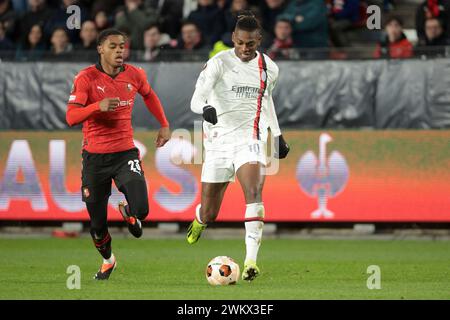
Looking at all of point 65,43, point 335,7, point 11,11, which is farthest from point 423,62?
point 11,11

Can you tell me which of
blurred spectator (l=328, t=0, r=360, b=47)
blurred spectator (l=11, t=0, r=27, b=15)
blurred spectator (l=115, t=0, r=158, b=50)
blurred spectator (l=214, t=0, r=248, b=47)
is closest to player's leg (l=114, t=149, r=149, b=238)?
blurred spectator (l=214, t=0, r=248, b=47)

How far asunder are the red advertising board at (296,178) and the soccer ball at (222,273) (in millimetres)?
6232

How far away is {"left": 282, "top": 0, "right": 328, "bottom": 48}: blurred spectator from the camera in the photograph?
18719 millimetres

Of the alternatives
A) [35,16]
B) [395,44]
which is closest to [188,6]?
[35,16]

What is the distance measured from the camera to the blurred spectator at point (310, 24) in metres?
18.7

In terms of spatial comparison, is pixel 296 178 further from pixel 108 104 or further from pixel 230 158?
pixel 108 104

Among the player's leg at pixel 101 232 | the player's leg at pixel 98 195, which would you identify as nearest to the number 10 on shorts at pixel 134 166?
the player's leg at pixel 98 195

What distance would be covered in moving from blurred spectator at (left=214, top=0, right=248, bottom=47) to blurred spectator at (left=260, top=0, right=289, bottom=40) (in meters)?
0.36

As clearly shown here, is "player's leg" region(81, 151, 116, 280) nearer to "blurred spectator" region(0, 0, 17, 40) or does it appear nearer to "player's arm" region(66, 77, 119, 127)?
"player's arm" region(66, 77, 119, 127)

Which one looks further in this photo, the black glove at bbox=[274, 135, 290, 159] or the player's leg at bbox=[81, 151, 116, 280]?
the black glove at bbox=[274, 135, 290, 159]

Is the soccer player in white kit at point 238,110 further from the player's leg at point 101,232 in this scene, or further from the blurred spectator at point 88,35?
the blurred spectator at point 88,35

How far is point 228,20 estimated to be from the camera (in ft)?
62.9

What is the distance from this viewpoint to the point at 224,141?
40.2ft

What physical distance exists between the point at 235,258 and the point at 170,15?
6.29 metres
